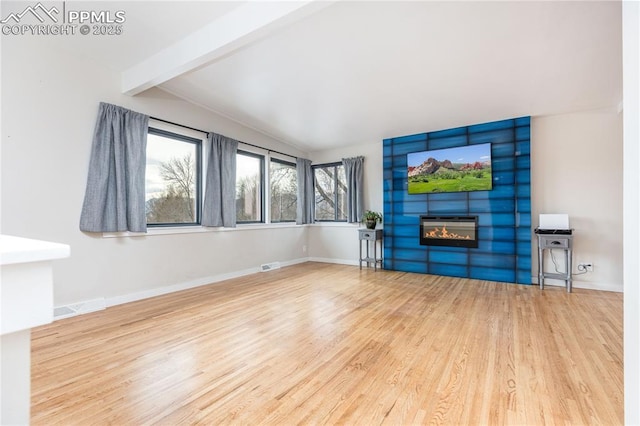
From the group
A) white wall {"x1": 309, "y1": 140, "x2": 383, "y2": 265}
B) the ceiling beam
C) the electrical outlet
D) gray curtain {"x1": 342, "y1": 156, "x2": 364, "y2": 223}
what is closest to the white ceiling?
the ceiling beam

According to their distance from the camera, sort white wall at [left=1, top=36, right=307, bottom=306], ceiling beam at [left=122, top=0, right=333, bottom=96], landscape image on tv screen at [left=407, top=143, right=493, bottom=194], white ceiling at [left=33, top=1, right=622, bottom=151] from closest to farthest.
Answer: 1. ceiling beam at [left=122, top=0, right=333, bottom=96]
2. white ceiling at [left=33, top=1, right=622, bottom=151]
3. white wall at [left=1, top=36, right=307, bottom=306]
4. landscape image on tv screen at [left=407, top=143, right=493, bottom=194]

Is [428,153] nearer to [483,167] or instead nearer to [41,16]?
[483,167]

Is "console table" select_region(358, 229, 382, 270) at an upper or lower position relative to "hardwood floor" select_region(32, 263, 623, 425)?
upper

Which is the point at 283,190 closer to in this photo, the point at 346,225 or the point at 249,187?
the point at 249,187

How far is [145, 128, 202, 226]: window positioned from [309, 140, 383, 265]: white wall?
109 inches

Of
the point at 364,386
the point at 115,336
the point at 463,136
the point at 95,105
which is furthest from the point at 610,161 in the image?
the point at 95,105

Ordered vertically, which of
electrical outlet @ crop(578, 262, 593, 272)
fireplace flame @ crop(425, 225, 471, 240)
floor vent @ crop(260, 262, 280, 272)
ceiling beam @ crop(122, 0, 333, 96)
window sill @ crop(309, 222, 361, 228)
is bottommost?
floor vent @ crop(260, 262, 280, 272)

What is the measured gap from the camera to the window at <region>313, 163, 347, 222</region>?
6.10 meters

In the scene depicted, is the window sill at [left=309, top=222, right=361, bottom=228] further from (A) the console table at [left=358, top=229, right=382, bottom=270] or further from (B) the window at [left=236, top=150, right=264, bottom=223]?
(B) the window at [left=236, top=150, right=264, bottom=223]

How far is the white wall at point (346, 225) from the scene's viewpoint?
5.64 m

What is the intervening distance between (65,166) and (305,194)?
403 cm

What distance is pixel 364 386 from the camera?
1.70 meters

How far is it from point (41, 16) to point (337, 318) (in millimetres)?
3824
